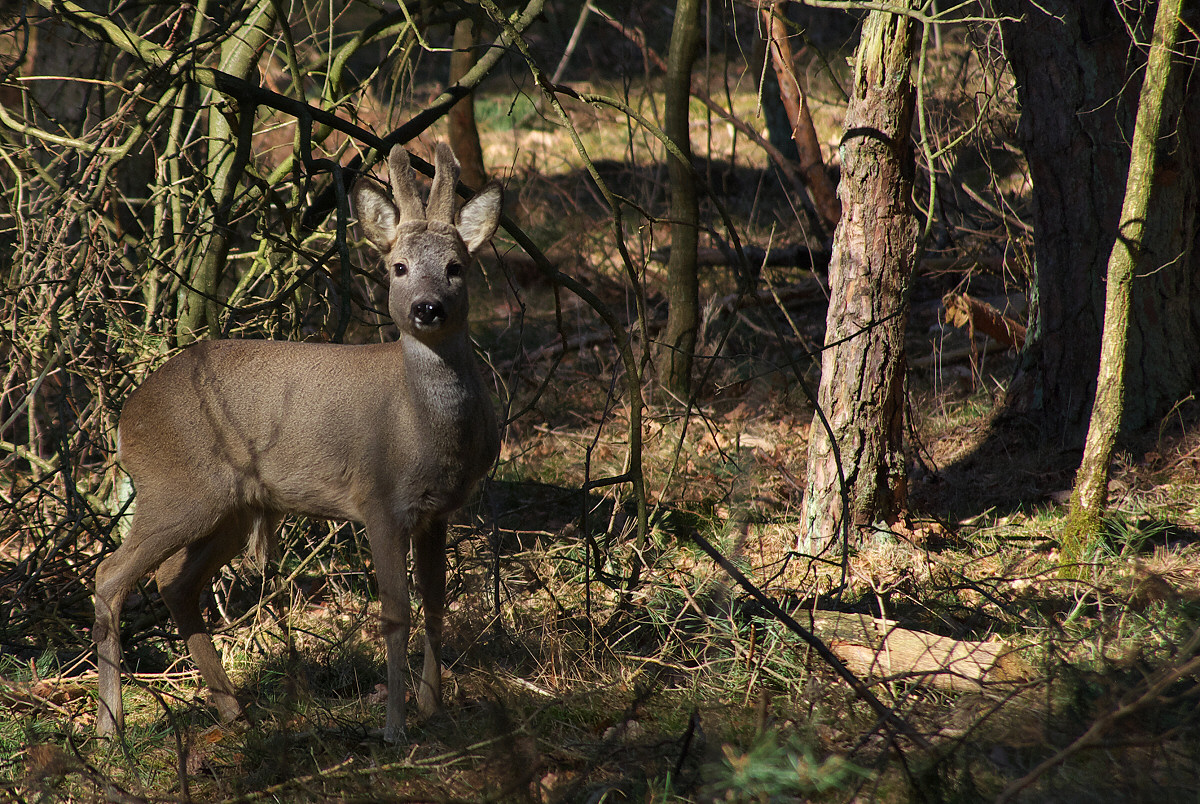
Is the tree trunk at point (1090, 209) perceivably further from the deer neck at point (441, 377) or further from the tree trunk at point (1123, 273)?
the deer neck at point (441, 377)

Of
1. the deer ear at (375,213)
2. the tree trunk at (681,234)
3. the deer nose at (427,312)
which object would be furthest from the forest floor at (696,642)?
the deer nose at (427,312)

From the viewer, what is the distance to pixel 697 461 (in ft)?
20.8

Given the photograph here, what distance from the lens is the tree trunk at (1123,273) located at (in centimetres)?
410

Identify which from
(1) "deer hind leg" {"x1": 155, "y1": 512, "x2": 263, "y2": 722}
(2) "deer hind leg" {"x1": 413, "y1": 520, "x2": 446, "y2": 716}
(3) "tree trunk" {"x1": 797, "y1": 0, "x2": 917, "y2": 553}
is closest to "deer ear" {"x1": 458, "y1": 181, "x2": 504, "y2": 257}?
(2) "deer hind leg" {"x1": 413, "y1": 520, "x2": 446, "y2": 716}

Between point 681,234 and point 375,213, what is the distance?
3.25 m

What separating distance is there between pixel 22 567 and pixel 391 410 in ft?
7.33

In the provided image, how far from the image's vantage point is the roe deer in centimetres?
363

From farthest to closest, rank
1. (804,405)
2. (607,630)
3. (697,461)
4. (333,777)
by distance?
(804,405)
(697,461)
(607,630)
(333,777)

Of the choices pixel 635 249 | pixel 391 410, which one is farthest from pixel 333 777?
pixel 635 249

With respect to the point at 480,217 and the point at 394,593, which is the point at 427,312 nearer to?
the point at 480,217

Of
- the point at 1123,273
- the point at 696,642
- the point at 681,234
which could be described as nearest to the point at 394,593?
the point at 696,642

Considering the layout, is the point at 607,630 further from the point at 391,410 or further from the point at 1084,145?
the point at 1084,145

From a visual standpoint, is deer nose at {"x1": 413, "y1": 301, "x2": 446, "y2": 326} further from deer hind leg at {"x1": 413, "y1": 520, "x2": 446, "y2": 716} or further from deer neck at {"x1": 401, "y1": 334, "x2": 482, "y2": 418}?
deer hind leg at {"x1": 413, "y1": 520, "x2": 446, "y2": 716}

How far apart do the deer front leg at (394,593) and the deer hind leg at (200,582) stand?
72cm
